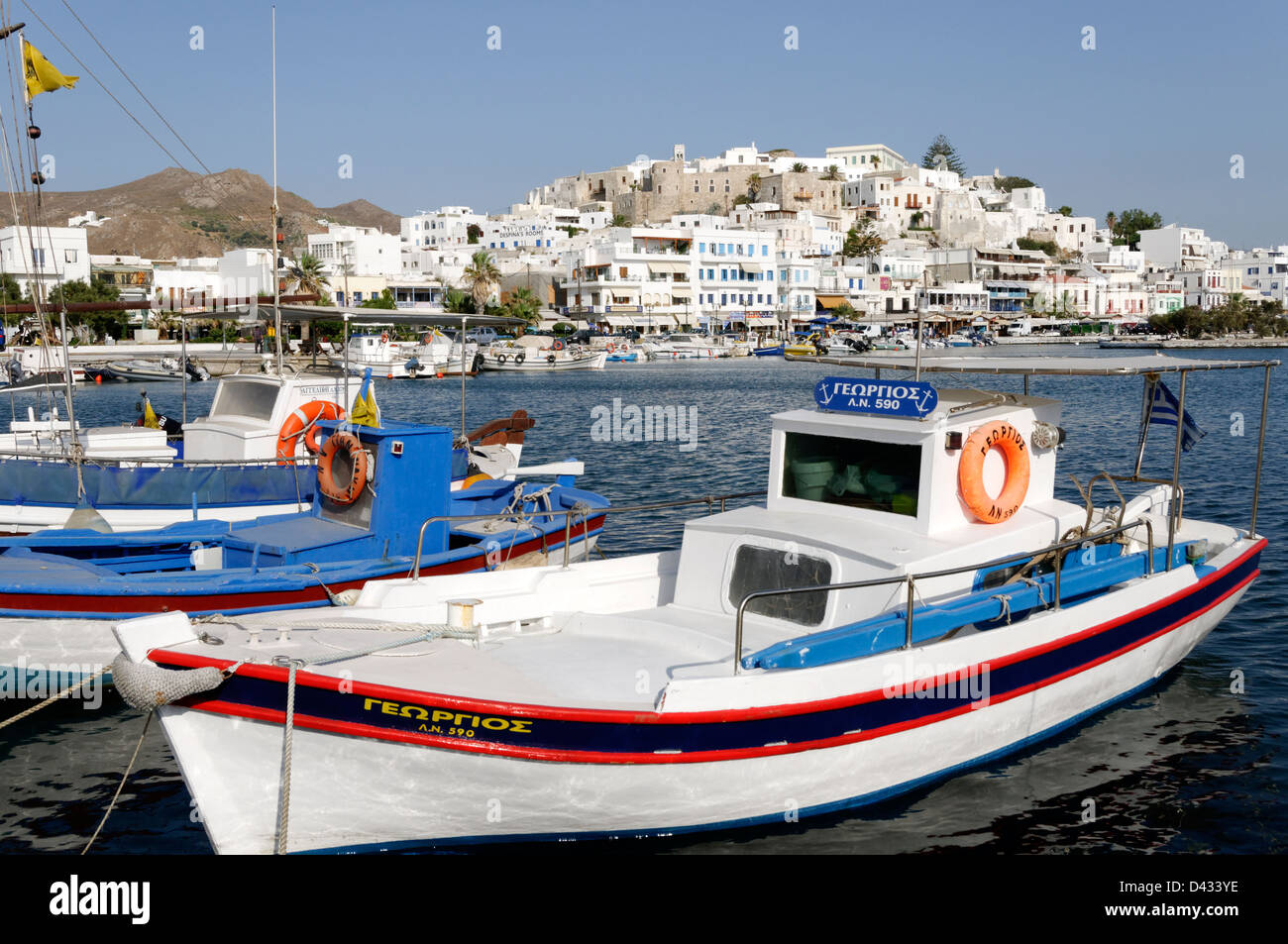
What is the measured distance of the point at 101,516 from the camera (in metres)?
15.0

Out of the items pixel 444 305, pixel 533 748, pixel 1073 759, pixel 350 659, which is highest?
pixel 444 305

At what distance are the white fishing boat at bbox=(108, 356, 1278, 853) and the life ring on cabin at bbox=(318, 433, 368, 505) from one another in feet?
9.51

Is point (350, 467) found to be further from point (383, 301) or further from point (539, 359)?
point (383, 301)

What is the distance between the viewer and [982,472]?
9.94m

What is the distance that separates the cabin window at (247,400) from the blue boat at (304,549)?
3.42 metres

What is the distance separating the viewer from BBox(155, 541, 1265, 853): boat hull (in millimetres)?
7434

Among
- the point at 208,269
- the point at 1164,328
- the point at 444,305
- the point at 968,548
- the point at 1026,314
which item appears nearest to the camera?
the point at 968,548

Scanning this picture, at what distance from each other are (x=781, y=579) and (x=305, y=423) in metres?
9.65

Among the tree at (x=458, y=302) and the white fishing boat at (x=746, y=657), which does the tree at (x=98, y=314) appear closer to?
the tree at (x=458, y=302)

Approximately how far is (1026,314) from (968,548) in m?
127

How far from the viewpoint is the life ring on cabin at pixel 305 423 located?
16.3 metres

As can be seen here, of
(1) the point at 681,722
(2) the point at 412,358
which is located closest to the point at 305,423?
(1) the point at 681,722
